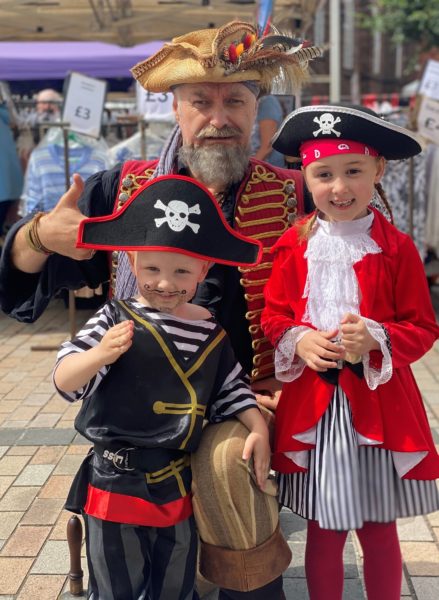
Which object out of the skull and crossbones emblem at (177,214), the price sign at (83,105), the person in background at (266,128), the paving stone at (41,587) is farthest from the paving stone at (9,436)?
the person in background at (266,128)

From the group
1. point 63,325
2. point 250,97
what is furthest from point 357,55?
point 250,97

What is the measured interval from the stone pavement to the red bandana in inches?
60.8

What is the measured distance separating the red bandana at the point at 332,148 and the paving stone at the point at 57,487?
6.83 feet

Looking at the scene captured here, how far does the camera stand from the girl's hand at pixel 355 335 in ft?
6.13

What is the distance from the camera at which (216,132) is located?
2434mm

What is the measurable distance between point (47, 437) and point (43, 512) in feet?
2.93

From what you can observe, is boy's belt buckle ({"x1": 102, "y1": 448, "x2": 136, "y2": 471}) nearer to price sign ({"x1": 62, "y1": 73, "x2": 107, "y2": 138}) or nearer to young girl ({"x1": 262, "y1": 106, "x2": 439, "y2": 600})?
young girl ({"x1": 262, "y1": 106, "x2": 439, "y2": 600})

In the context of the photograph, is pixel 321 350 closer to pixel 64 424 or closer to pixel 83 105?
pixel 64 424

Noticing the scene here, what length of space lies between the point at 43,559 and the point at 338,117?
201 centimetres

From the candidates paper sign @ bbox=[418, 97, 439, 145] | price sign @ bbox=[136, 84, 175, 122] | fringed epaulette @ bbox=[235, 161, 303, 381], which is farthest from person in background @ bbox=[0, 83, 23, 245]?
fringed epaulette @ bbox=[235, 161, 303, 381]

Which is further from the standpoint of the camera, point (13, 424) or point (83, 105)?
point (83, 105)

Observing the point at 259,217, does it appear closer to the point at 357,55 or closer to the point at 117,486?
the point at 117,486

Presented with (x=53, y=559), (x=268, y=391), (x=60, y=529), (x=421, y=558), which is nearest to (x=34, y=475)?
(x=60, y=529)

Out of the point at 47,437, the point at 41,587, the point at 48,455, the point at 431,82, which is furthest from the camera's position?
the point at 431,82
